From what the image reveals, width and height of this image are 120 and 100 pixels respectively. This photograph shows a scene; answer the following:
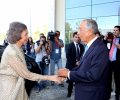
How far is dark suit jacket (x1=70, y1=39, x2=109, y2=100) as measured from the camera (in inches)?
154

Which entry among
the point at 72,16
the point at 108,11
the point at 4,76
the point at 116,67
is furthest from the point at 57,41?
the point at 72,16

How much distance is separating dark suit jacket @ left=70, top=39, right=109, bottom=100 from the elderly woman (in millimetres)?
672

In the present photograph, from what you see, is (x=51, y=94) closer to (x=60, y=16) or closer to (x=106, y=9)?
(x=106, y=9)

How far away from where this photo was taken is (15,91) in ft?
14.1

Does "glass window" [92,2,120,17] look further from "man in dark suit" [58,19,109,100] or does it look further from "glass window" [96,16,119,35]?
"man in dark suit" [58,19,109,100]

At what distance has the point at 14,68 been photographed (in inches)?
166

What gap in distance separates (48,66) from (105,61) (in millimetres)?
7579

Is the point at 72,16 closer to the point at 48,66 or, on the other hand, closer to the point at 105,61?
the point at 48,66

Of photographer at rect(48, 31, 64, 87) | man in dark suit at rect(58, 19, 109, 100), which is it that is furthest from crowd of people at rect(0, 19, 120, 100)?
photographer at rect(48, 31, 64, 87)

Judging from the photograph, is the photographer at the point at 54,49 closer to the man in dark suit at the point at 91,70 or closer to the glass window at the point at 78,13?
the man in dark suit at the point at 91,70

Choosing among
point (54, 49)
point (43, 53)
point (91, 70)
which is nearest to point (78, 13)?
point (54, 49)

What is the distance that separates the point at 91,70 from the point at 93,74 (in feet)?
0.18

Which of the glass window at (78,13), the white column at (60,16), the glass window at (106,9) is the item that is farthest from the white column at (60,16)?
the glass window at (106,9)

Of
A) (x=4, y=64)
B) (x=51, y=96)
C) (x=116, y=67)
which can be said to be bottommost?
(x=51, y=96)
